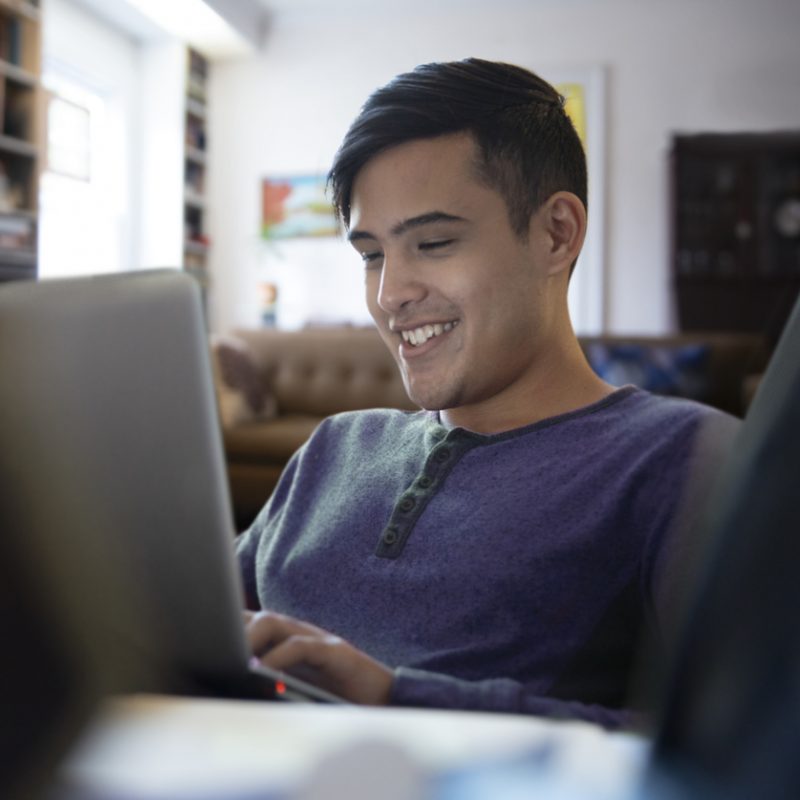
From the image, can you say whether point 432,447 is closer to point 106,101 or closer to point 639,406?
point 639,406

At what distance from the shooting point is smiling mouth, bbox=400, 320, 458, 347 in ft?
1.67

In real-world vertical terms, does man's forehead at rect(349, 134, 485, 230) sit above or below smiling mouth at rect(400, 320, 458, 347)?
above

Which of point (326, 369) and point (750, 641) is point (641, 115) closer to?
point (326, 369)

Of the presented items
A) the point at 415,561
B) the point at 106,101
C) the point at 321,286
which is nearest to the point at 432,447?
the point at 415,561

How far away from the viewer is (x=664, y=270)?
4.17 metres

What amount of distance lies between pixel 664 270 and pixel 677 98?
854 mm

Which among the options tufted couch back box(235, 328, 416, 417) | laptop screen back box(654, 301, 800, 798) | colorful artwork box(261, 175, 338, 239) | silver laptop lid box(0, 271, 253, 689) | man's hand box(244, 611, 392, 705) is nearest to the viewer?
laptop screen back box(654, 301, 800, 798)

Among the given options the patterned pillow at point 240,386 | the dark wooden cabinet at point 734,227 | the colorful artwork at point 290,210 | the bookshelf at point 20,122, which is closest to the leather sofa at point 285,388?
the patterned pillow at point 240,386

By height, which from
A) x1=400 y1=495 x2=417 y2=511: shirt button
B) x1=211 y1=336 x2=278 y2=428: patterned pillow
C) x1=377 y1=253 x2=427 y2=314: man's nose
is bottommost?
x1=400 y1=495 x2=417 y2=511: shirt button

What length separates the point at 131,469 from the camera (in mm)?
291

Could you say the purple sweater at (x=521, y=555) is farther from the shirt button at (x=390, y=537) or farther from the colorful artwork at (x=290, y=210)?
the colorful artwork at (x=290, y=210)

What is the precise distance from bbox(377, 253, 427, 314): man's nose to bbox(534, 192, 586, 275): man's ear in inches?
3.6

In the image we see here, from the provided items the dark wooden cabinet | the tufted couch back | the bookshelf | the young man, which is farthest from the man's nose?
the dark wooden cabinet

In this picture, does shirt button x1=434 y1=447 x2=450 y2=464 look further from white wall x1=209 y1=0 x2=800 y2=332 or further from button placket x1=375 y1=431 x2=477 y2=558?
white wall x1=209 y1=0 x2=800 y2=332
